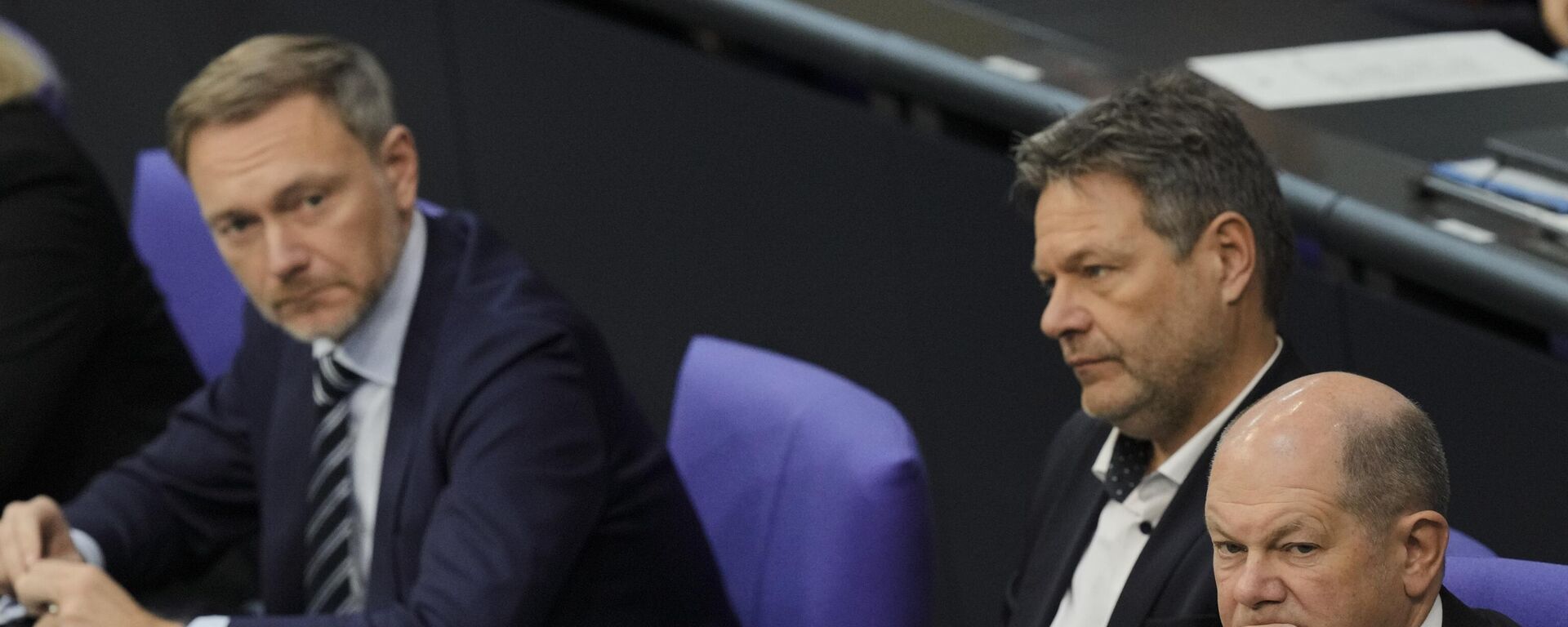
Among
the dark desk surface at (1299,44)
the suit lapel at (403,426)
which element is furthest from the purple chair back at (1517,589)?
the suit lapel at (403,426)

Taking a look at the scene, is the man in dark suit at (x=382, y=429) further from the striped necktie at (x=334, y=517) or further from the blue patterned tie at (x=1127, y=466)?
the blue patterned tie at (x=1127, y=466)

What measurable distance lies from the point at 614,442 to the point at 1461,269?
0.91m

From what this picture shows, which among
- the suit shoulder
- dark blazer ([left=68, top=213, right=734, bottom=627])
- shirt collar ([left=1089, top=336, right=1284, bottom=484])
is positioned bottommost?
dark blazer ([left=68, top=213, right=734, bottom=627])

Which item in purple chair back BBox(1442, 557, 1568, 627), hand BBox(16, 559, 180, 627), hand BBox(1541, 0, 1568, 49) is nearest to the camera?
purple chair back BBox(1442, 557, 1568, 627)

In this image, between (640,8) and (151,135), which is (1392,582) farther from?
(151,135)

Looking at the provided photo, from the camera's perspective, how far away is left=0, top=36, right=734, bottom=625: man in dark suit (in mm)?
1945

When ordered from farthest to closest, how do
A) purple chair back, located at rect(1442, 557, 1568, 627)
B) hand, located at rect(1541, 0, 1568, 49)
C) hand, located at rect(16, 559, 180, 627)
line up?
1. hand, located at rect(1541, 0, 1568, 49)
2. hand, located at rect(16, 559, 180, 627)
3. purple chair back, located at rect(1442, 557, 1568, 627)

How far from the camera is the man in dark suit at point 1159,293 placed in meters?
1.66

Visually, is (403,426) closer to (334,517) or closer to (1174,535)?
(334,517)

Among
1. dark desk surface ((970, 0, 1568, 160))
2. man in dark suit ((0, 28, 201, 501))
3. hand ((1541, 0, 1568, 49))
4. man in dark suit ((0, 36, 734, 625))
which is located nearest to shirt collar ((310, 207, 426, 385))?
man in dark suit ((0, 36, 734, 625))

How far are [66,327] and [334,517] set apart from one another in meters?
0.60

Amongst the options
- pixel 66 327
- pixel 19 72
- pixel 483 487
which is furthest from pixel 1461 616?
pixel 19 72

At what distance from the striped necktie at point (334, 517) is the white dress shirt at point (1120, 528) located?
0.84 m

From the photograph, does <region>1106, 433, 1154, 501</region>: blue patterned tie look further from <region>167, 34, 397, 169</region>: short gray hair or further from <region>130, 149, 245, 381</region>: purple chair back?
<region>130, 149, 245, 381</region>: purple chair back
